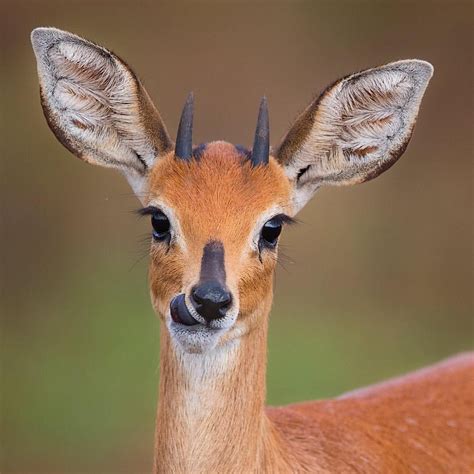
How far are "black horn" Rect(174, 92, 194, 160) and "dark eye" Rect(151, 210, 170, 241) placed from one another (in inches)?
15.1

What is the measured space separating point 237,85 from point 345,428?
38.9 ft

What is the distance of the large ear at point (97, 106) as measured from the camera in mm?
6883

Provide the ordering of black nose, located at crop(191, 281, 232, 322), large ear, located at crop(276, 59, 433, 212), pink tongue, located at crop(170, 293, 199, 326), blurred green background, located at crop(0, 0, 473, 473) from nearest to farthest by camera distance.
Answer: black nose, located at crop(191, 281, 232, 322) < pink tongue, located at crop(170, 293, 199, 326) < large ear, located at crop(276, 59, 433, 212) < blurred green background, located at crop(0, 0, 473, 473)

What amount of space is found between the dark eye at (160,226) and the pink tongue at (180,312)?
17.5 inches

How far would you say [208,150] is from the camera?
22.6 feet

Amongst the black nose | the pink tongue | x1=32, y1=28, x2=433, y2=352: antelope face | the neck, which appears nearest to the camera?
the black nose

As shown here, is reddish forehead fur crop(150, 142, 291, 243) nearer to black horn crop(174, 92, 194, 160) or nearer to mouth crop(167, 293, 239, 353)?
black horn crop(174, 92, 194, 160)

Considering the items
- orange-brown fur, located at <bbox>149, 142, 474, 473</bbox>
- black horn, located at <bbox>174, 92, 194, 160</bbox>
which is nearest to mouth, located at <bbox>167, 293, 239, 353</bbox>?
orange-brown fur, located at <bbox>149, 142, 474, 473</bbox>

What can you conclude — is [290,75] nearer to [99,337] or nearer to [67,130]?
[99,337]

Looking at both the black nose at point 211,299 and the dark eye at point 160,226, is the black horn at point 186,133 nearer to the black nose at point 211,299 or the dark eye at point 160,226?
the dark eye at point 160,226

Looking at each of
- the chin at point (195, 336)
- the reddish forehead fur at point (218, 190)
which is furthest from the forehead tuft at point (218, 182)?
the chin at point (195, 336)

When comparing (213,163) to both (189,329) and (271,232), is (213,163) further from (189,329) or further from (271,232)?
(189,329)

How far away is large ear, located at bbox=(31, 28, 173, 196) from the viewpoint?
22.6ft

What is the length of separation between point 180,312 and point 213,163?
1.03 meters
